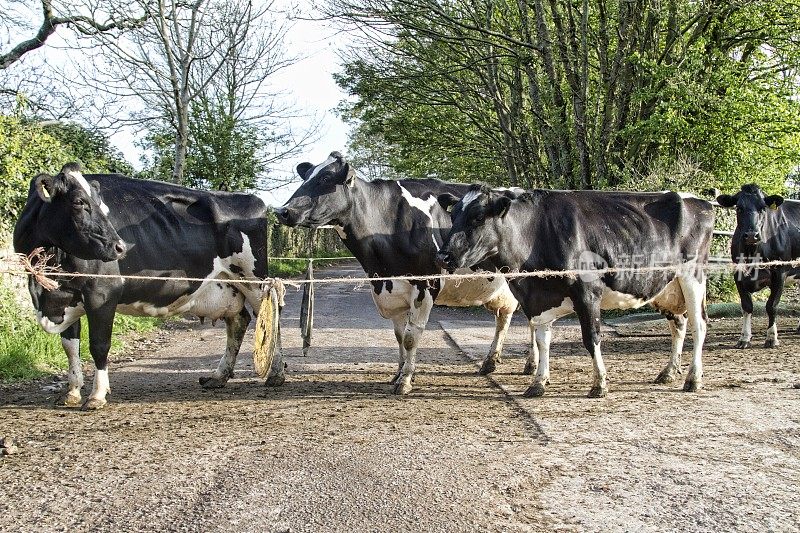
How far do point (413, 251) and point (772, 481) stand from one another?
14.5ft

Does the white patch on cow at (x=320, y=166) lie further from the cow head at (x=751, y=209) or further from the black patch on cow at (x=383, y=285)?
the cow head at (x=751, y=209)

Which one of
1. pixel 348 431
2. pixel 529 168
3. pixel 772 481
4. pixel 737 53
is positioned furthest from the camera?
pixel 529 168

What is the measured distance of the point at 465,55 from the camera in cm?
2033

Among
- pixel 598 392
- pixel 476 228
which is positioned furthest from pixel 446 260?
pixel 598 392

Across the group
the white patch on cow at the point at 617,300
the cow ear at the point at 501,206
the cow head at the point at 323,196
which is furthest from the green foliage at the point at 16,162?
the white patch on cow at the point at 617,300

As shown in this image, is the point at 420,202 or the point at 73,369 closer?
the point at 73,369

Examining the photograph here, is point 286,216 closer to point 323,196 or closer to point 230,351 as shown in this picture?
point 323,196

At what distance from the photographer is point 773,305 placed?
11133 mm

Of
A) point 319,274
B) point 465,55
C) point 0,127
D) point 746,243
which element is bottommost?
point 319,274

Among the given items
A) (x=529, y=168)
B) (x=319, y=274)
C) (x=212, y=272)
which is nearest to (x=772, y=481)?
(x=212, y=272)

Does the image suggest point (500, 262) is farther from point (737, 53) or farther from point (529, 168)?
point (737, 53)

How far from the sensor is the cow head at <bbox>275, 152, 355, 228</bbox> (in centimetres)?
786

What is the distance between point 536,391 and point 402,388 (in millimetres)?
1371

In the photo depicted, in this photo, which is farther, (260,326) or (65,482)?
(260,326)
